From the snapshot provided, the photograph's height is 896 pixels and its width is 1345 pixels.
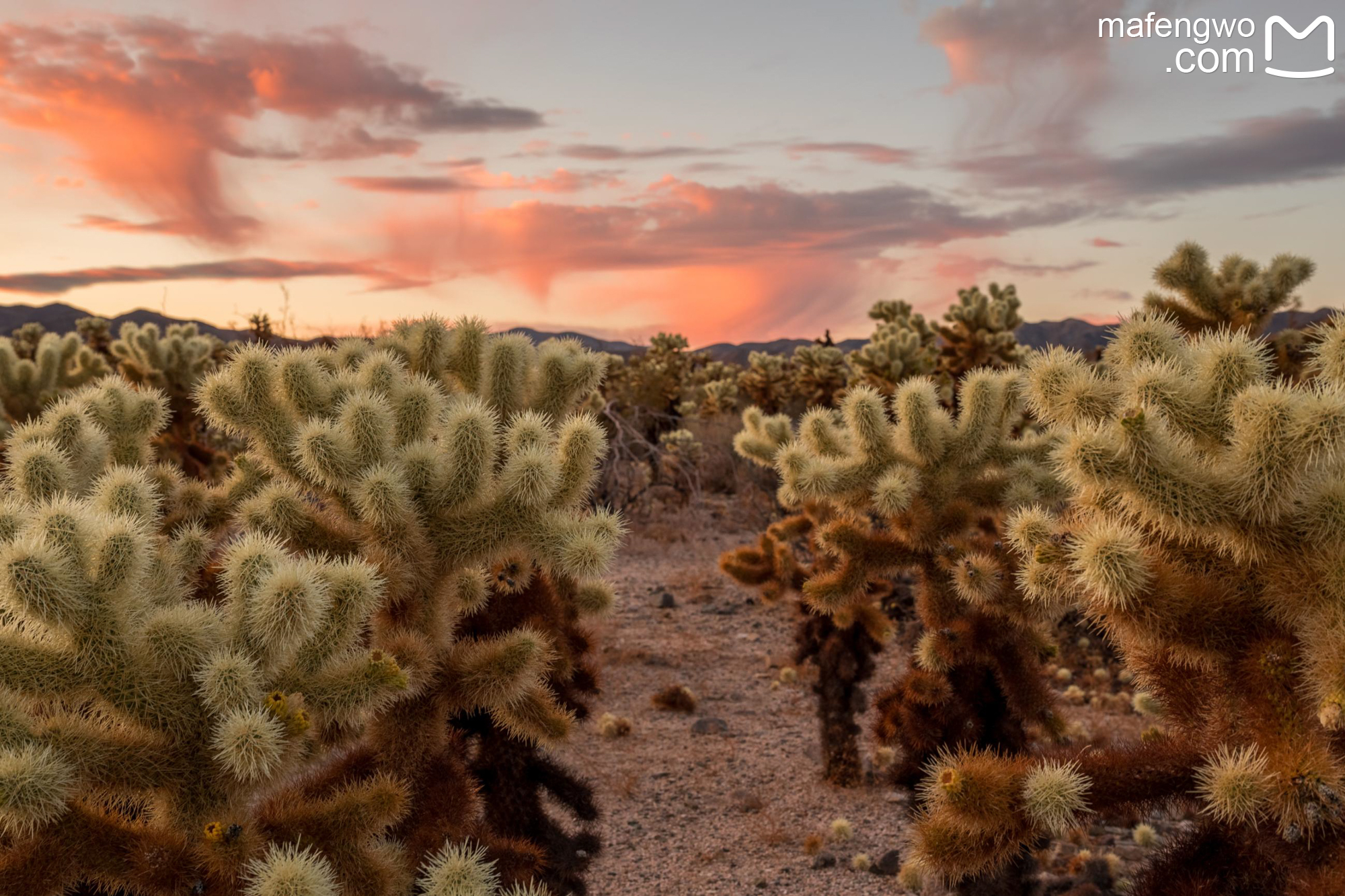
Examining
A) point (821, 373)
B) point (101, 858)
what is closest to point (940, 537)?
point (101, 858)

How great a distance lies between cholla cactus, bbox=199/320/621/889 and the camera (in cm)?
303

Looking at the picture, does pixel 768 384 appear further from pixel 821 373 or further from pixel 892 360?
pixel 892 360

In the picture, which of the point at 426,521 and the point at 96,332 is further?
the point at 96,332

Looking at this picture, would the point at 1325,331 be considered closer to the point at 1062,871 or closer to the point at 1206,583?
the point at 1206,583

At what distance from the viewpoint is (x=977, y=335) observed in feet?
28.8

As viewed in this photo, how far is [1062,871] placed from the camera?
5102mm

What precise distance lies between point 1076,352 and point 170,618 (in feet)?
9.95

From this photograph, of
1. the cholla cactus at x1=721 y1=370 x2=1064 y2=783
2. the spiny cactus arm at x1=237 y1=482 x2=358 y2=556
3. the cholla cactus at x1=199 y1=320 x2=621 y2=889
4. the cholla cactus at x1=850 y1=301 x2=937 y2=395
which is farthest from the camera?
the cholla cactus at x1=850 y1=301 x2=937 y2=395

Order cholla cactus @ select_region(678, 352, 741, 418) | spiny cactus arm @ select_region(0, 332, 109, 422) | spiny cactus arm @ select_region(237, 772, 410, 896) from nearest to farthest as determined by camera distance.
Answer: spiny cactus arm @ select_region(237, 772, 410, 896) < spiny cactus arm @ select_region(0, 332, 109, 422) < cholla cactus @ select_region(678, 352, 741, 418)

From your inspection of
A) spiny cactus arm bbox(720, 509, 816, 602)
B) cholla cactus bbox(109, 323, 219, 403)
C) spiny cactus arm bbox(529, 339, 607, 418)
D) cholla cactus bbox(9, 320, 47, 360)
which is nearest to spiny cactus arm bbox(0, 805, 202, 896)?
spiny cactus arm bbox(529, 339, 607, 418)

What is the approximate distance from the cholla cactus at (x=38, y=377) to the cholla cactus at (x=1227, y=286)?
30.3 ft

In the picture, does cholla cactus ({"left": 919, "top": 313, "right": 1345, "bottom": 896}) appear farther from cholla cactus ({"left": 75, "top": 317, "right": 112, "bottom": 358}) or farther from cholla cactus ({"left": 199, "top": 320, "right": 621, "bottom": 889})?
cholla cactus ({"left": 75, "top": 317, "right": 112, "bottom": 358})

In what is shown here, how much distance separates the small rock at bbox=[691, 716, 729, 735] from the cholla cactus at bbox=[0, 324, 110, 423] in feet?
20.0

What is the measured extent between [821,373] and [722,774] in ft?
27.5
